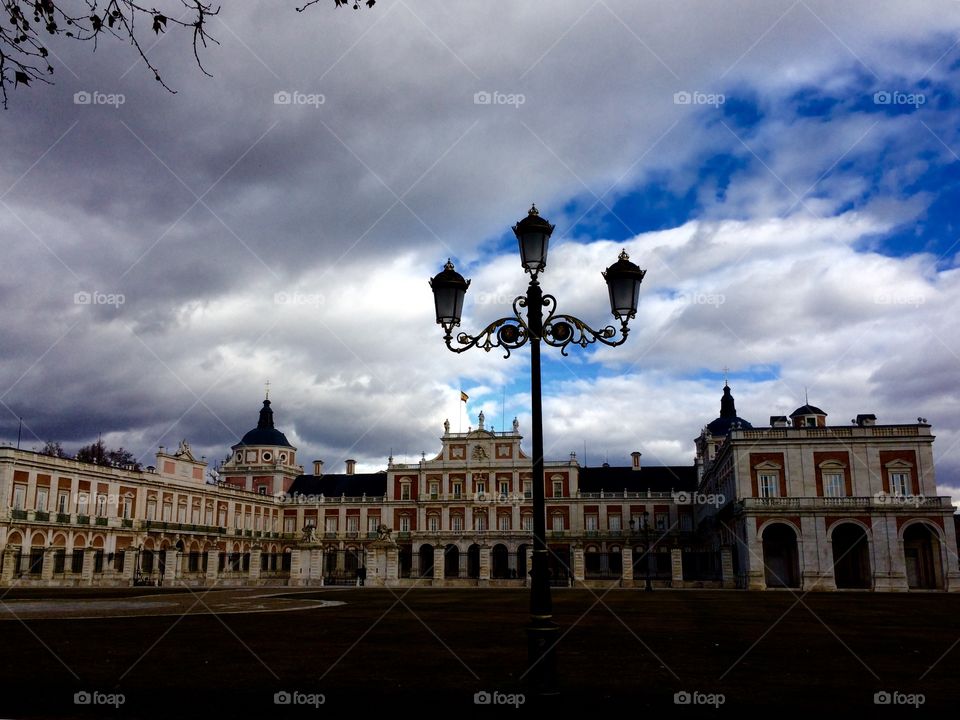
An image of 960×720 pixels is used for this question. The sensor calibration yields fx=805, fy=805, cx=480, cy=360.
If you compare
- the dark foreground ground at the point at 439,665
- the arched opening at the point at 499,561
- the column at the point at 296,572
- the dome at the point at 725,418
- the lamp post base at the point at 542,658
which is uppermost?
the dome at the point at 725,418

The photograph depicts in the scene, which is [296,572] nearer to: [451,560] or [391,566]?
[391,566]

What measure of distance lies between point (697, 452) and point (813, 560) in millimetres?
40143

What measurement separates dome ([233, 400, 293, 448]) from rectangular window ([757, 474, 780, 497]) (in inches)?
2181

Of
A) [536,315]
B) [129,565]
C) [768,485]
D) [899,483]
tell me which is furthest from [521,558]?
[536,315]

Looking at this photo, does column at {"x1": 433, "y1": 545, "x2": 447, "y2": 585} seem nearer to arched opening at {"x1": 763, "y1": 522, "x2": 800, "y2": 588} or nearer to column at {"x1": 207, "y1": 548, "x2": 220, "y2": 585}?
column at {"x1": 207, "y1": 548, "x2": 220, "y2": 585}

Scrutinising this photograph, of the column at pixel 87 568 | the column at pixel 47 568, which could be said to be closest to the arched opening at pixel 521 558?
the column at pixel 87 568

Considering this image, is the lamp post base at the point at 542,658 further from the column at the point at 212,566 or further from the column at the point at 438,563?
the column at the point at 438,563

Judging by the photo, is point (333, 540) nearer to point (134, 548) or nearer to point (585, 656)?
point (134, 548)

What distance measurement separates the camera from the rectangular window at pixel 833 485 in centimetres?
4547

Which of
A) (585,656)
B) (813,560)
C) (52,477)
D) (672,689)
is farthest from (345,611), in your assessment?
(52,477)

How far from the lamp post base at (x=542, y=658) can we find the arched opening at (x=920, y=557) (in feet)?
144

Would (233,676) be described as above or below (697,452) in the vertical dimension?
below

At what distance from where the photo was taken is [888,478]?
44.9m

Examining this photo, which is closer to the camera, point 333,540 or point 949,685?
point 949,685
